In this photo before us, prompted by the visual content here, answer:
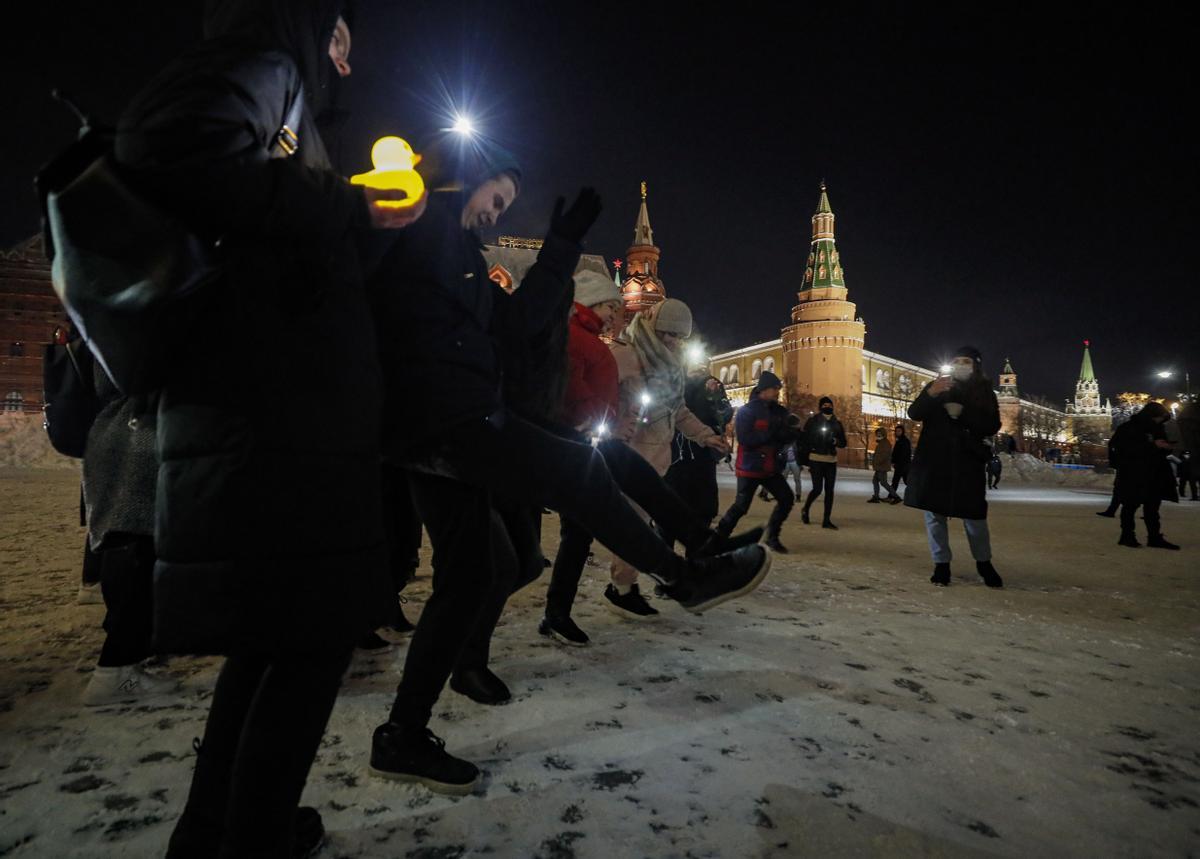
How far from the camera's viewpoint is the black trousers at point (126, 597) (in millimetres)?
2400

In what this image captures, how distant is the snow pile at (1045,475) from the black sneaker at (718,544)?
26042 millimetres

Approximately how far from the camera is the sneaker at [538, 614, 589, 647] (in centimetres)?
326

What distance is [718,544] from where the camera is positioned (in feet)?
7.45

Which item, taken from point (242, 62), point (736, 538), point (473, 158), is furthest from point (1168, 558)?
point (242, 62)

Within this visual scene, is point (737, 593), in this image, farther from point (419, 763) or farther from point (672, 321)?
point (672, 321)

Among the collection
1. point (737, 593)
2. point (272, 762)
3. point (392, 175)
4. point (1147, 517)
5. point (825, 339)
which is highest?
point (825, 339)

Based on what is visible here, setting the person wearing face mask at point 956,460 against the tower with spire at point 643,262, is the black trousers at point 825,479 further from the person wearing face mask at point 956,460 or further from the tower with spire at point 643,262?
the tower with spire at point 643,262

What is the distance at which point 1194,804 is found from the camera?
5.79 feet

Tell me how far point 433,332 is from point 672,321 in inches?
104

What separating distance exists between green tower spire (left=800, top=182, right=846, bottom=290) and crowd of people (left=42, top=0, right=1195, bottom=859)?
239 feet

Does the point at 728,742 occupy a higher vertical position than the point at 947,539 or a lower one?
lower

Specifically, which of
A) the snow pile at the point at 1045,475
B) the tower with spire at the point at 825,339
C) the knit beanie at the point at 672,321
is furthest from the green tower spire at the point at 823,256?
the knit beanie at the point at 672,321

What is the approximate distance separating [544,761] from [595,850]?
0.48 meters

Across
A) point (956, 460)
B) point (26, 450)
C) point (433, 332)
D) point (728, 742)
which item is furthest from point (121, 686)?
point (26, 450)
